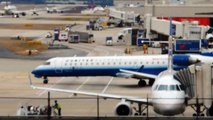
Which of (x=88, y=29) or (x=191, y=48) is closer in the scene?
(x=191, y=48)

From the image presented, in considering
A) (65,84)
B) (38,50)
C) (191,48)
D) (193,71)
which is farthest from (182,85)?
(38,50)

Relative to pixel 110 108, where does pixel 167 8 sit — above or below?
above

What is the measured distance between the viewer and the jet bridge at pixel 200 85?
40.3 metres

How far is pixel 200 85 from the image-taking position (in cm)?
4072

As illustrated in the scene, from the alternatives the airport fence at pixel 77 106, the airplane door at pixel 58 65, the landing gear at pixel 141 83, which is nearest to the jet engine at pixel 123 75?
the landing gear at pixel 141 83

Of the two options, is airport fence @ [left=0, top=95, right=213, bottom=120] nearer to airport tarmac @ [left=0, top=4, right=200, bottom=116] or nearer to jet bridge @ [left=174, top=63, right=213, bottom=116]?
airport tarmac @ [left=0, top=4, right=200, bottom=116]

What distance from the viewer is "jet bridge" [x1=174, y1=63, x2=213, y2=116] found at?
40.3 metres

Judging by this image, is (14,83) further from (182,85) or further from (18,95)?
(182,85)

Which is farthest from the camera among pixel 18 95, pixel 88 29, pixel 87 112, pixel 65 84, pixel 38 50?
pixel 88 29

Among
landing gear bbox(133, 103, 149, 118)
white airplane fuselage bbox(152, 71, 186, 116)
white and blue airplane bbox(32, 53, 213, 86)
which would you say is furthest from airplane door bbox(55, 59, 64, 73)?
white airplane fuselage bbox(152, 71, 186, 116)

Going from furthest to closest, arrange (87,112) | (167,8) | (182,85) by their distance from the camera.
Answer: (167,8) → (87,112) → (182,85)

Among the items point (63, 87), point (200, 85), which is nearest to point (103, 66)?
point (63, 87)

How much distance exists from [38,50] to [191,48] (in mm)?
29944

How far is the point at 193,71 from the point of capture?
40.9 m
